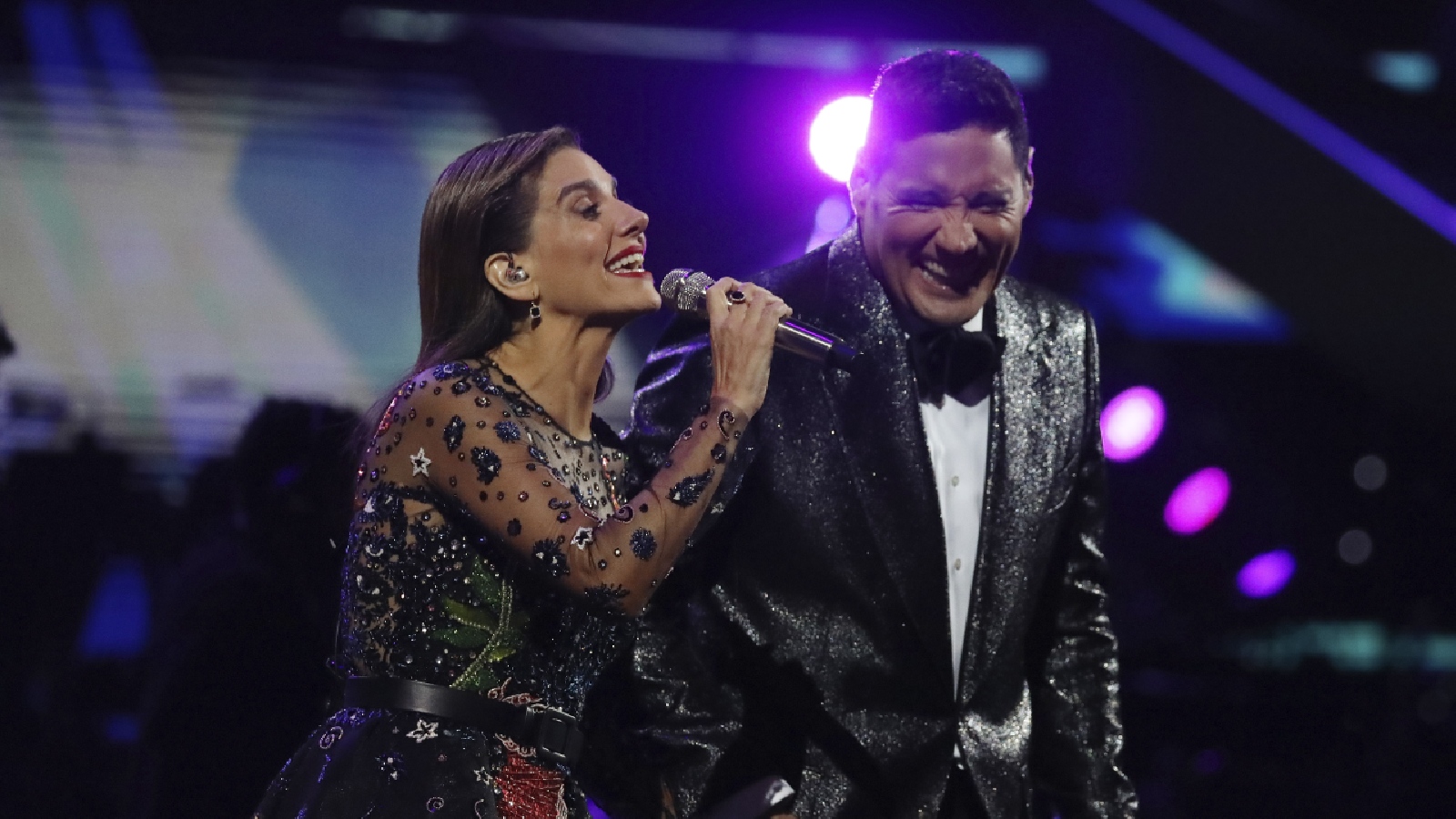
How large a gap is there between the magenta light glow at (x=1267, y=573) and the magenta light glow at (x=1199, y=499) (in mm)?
205

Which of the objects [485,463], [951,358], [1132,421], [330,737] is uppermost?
[951,358]

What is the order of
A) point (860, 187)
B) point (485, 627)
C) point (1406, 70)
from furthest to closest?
point (1406, 70)
point (860, 187)
point (485, 627)

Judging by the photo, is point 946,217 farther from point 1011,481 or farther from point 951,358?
point 1011,481

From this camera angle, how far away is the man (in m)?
1.94

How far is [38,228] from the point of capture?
318cm

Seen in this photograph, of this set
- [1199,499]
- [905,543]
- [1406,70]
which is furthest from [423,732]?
[1406,70]

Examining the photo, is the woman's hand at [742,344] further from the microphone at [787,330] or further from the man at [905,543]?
the man at [905,543]

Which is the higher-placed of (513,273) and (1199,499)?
(513,273)

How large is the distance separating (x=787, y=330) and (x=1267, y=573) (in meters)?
3.01

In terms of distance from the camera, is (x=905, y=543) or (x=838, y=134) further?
(x=838, y=134)

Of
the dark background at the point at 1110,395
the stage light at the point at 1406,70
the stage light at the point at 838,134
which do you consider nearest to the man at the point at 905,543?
the dark background at the point at 1110,395

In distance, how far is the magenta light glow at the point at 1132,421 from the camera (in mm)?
4105

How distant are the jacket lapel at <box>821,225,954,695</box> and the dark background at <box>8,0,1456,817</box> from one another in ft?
3.52

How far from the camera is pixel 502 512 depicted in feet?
5.43
